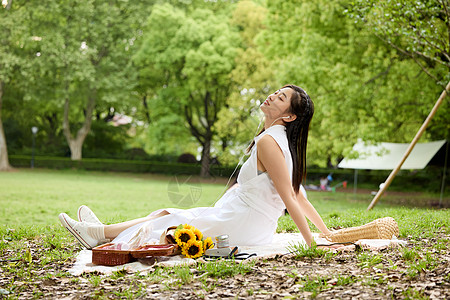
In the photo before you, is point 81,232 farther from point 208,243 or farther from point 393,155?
point 393,155

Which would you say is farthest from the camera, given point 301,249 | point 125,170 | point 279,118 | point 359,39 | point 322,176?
point 125,170

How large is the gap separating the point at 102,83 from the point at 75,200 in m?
13.6

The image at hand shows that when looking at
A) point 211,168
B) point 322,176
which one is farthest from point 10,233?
point 322,176

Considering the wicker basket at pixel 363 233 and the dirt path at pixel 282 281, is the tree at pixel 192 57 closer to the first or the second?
the wicker basket at pixel 363 233

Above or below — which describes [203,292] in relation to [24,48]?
below

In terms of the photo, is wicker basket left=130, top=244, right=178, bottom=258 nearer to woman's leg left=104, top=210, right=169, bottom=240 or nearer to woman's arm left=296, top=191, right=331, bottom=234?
woman's leg left=104, top=210, right=169, bottom=240

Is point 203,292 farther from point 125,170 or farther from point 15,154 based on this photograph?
point 15,154

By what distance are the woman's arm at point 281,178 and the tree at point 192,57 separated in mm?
20931

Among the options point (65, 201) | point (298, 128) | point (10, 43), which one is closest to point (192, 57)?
point (10, 43)

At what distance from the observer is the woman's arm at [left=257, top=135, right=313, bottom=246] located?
12.3 feet

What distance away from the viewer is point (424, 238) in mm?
4738

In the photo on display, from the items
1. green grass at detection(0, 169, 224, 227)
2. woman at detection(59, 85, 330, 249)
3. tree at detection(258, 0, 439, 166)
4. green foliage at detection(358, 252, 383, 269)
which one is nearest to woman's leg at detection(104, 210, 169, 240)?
woman at detection(59, 85, 330, 249)

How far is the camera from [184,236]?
375cm

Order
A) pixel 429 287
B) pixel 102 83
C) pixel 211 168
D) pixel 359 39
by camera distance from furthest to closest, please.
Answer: pixel 102 83, pixel 359 39, pixel 211 168, pixel 429 287
